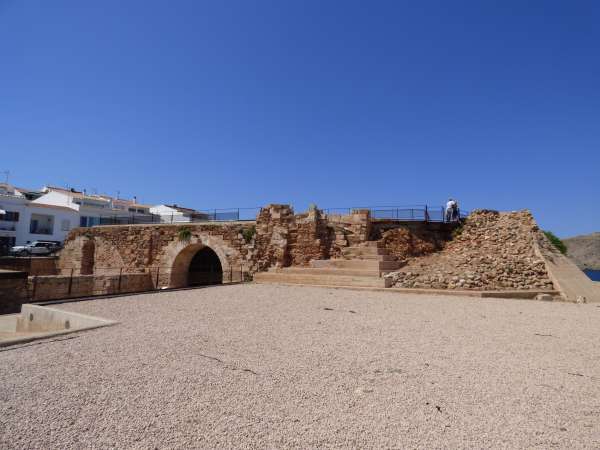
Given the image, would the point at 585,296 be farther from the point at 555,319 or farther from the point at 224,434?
the point at 224,434

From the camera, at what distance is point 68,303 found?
746 cm

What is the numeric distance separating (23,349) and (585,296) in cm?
1176

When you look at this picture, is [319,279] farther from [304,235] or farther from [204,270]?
[204,270]

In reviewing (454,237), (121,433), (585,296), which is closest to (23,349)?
(121,433)

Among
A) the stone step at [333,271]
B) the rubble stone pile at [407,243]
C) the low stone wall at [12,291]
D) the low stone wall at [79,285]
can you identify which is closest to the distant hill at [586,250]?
the rubble stone pile at [407,243]

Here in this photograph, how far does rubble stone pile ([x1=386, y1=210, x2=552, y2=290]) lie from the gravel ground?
4.67m

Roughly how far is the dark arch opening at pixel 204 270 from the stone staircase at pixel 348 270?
669 centimetres

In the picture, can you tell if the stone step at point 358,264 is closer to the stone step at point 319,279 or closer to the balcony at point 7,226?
the stone step at point 319,279

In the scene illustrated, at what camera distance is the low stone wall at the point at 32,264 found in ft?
54.6

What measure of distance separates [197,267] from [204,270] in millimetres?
437

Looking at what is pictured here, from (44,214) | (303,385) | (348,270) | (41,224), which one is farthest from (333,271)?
(41,224)

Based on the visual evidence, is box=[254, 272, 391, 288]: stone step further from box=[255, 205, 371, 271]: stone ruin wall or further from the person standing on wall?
the person standing on wall

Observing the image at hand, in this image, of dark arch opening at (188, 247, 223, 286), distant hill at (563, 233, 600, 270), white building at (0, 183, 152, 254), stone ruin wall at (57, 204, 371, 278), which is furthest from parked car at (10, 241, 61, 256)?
distant hill at (563, 233, 600, 270)

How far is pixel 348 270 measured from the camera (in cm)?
1206
